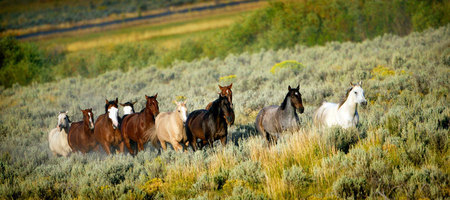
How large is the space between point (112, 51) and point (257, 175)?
36249mm

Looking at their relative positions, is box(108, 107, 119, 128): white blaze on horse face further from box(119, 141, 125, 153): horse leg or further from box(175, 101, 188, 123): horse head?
box(175, 101, 188, 123): horse head

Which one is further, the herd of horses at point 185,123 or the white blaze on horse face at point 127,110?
the white blaze on horse face at point 127,110

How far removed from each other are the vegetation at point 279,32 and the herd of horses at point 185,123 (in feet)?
75.1

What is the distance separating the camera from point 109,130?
1023 centimetres

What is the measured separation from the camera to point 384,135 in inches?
309

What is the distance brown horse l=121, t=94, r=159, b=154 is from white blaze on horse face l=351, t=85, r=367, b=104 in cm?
479

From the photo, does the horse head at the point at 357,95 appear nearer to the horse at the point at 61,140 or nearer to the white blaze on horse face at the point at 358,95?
the white blaze on horse face at the point at 358,95

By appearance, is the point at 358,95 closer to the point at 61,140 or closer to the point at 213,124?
the point at 213,124

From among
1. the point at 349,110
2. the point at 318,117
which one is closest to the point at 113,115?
the point at 318,117

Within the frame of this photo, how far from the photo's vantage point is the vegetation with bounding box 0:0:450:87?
29859 mm

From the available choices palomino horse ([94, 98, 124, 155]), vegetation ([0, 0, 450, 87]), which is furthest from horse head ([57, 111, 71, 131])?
vegetation ([0, 0, 450, 87])

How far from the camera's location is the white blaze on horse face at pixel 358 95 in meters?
8.48

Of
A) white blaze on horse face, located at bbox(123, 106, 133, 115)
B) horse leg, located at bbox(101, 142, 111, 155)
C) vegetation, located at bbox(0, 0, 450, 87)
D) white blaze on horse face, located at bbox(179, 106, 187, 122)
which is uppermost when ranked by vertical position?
vegetation, located at bbox(0, 0, 450, 87)

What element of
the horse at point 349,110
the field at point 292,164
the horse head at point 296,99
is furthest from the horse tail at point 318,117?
the horse head at point 296,99
